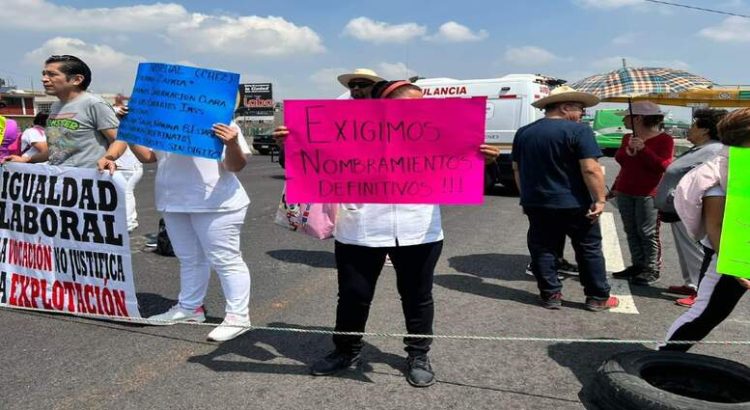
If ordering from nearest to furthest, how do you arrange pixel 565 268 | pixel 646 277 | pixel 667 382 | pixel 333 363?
pixel 667 382
pixel 333 363
pixel 646 277
pixel 565 268

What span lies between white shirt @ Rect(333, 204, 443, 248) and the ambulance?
9.30 metres

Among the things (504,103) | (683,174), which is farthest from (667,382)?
(504,103)

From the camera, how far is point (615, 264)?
5.90 metres

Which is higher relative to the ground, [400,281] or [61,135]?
[61,135]

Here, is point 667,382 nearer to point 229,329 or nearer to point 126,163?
point 229,329

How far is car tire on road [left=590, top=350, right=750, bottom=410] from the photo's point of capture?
2269mm

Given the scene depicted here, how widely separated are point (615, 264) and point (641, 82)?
192 cm

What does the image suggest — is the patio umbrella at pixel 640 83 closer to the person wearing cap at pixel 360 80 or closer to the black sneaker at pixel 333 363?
the person wearing cap at pixel 360 80

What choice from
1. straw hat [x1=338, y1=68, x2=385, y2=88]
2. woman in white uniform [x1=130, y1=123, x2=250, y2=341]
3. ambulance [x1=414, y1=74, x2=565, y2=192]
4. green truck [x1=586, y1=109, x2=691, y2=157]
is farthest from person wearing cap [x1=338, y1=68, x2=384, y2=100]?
green truck [x1=586, y1=109, x2=691, y2=157]

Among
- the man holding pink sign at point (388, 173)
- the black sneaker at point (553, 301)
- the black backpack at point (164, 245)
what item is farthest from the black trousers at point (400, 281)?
the black backpack at point (164, 245)

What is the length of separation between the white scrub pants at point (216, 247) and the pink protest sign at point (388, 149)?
29.3 inches

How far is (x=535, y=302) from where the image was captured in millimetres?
4602

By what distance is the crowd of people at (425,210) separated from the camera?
2.82 m

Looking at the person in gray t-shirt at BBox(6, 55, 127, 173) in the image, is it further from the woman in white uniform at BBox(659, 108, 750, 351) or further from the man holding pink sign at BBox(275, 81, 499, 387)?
the woman in white uniform at BBox(659, 108, 750, 351)
